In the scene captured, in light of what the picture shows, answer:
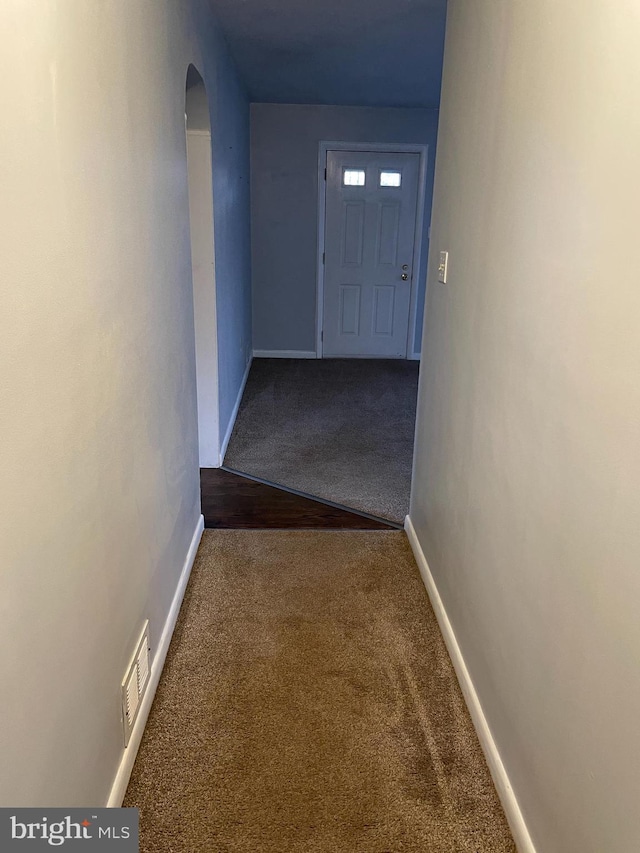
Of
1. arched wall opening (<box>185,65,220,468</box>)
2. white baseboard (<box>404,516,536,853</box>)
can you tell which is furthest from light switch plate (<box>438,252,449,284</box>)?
arched wall opening (<box>185,65,220,468</box>)

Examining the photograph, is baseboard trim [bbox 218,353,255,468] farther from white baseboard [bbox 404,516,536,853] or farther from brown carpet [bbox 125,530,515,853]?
white baseboard [bbox 404,516,536,853]

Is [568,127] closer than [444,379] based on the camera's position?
Yes

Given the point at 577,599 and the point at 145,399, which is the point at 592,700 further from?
the point at 145,399

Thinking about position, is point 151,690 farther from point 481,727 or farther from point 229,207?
point 229,207

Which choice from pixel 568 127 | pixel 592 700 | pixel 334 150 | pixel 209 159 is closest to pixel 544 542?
pixel 592 700

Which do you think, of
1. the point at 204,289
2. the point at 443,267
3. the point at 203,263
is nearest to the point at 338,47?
the point at 203,263

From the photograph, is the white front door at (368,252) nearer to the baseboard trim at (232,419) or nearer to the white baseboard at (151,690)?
the baseboard trim at (232,419)

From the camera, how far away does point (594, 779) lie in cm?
114

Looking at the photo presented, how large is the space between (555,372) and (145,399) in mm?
1103

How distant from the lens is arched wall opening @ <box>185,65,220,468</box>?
10.6 feet

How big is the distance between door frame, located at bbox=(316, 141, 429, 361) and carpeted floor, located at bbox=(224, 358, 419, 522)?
0.36 metres

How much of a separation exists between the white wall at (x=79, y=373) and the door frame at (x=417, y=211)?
4092mm

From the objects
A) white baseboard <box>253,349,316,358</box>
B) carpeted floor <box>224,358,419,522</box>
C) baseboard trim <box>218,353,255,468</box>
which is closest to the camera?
carpeted floor <box>224,358,419,522</box>

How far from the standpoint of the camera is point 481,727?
Result: 1793mm
